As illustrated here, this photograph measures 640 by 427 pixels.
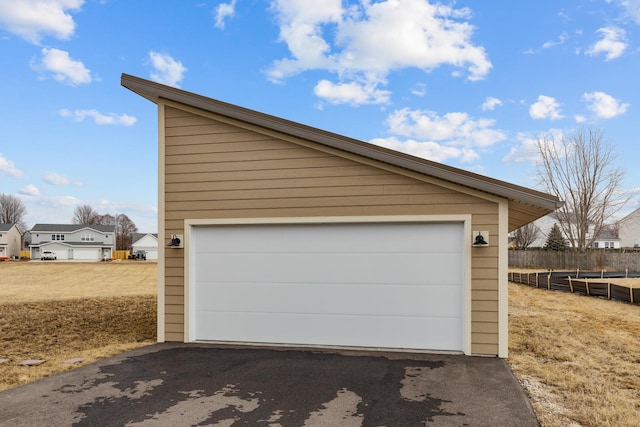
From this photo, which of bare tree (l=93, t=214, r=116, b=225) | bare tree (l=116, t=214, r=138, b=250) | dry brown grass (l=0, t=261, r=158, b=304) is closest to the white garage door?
dry brown grass (l=0, t=261, r=158, b=304)

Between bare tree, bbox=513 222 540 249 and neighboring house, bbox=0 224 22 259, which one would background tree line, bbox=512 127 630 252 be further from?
neighboring house, bbox=0 224 22 259

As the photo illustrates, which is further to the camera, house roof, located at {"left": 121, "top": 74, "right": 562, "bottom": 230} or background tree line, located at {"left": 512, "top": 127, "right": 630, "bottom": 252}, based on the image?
background tree line, located at {"left": 512, "top": 127, "right": 630, "bottom": 252}

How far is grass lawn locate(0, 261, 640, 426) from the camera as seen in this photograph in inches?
169

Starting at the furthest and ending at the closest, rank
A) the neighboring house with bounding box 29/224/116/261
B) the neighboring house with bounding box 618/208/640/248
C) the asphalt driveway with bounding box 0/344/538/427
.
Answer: the neighboring house with bounding box 29/224/116/261 → the neighboring house with bounding box 618/208/640/248 → the asphalt driveway with bounding box 0/344/538/427

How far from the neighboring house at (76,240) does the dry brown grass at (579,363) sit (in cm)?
5522

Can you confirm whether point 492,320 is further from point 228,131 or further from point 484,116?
point 484,116

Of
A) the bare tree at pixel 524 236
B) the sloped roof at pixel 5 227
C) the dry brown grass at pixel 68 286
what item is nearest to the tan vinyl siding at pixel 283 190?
the dry brown grass at pixel 68 286

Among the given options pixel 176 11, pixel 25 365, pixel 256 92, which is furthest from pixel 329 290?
pixel 256 92

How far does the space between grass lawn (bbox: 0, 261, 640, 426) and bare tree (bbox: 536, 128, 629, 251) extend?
77.2 ft

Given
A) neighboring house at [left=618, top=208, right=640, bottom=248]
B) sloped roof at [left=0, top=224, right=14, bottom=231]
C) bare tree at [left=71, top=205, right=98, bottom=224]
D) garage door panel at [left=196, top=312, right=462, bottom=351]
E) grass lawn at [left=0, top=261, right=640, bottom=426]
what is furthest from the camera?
bare tree at [left=71, top=205, right=98, bottom=224]

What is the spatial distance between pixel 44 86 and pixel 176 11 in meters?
6.02

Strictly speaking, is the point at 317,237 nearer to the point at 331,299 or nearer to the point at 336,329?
the point at 331,299

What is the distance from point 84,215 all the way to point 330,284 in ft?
251

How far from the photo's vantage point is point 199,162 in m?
7.14
